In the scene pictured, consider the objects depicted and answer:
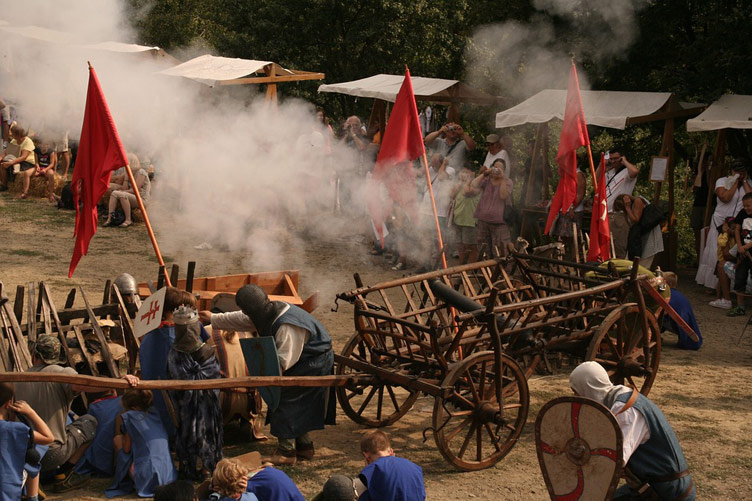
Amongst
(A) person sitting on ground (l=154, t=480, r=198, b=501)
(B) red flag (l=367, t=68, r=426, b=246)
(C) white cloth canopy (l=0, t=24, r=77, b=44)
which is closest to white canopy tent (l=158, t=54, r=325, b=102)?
(C) white cloth canopy (l=0, t=24, r=77, b=44)

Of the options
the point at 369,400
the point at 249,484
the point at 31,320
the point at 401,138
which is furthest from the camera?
the point at 401,138

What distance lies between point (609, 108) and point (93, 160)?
7.62 metres

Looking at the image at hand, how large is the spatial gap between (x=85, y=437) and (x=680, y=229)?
11.6 meters

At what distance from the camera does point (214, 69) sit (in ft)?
41.8

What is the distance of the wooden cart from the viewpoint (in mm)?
6070

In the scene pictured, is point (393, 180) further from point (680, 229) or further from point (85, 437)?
point (680, 229)

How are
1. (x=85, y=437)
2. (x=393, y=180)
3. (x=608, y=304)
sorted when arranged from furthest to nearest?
(x=393, y=180) → (x=608, y=304) → (x=85, y=437)

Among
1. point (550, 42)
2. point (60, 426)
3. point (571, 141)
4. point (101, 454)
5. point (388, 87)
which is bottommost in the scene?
point (101, 454)

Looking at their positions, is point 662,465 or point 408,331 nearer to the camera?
point 662,465

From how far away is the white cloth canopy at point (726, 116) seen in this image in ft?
36.4

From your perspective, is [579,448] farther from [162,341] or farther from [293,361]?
[162,341]

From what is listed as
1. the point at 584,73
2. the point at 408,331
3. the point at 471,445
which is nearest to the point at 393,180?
the point at 408,331

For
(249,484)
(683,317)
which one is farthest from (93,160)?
(683,317)

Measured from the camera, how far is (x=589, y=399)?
14.9ft
